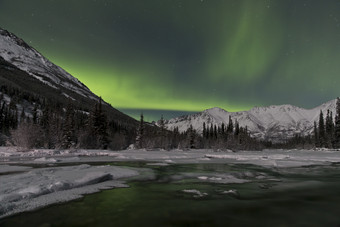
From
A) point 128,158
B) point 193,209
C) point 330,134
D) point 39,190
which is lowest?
point 128,158

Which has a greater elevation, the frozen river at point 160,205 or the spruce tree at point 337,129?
the spruce tree at point 337,129

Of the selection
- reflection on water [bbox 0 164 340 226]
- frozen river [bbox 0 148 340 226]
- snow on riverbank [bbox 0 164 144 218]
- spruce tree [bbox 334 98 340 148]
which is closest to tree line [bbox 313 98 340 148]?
spruce tree [bbox 334 98 340 148]

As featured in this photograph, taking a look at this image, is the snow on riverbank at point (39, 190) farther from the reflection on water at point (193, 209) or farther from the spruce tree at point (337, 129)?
the spruce tree at point (337, 129)

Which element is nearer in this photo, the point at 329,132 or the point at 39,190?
the point at 39,190

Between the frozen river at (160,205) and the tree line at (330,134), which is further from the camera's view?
the tree line at (330,134)

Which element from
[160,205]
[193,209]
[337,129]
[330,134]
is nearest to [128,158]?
[160,205]

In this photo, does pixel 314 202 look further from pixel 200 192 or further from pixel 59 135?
pixel 59 135

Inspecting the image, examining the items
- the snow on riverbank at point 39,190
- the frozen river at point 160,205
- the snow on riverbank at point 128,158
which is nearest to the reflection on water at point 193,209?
the frozen river at point 160,205

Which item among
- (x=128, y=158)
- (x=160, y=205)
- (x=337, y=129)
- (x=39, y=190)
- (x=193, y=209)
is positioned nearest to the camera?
(x=193, y=209)

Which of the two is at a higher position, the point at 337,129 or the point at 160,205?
the point at 337,129

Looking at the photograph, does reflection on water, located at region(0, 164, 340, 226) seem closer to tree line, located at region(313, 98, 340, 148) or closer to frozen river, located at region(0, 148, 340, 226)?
frozen river, located at region(0, 148, 340, 226)

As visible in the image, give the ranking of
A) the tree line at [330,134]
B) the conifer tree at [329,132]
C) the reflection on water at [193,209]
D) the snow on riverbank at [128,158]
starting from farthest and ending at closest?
the conifer tree at [329,132]
the tree line at [330,134]
the snow on riverbank at [128,158]
the reflection on water at [193,209]

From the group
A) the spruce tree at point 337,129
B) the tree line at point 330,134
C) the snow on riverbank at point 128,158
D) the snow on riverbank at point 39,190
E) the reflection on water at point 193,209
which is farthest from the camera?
the tree line at point 330,134

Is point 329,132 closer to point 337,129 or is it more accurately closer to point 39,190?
point 337,129
